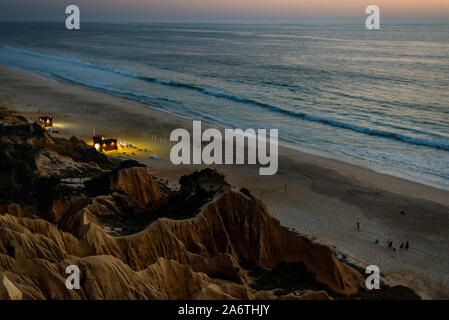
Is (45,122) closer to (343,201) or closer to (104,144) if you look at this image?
(104,144)

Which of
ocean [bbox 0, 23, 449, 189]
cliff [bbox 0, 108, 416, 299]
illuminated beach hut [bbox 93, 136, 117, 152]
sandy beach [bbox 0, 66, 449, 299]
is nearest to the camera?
cliff [bbox 0, 108, 416, 299]

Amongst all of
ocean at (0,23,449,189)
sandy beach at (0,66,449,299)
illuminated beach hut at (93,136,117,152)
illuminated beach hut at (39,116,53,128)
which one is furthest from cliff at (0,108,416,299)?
illuminated beach hut at (39,116,53,128)

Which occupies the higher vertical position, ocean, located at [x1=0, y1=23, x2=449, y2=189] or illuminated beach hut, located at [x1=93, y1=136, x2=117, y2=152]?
ocean, located at [x1=0, y1=23, x2=449, y2=189]

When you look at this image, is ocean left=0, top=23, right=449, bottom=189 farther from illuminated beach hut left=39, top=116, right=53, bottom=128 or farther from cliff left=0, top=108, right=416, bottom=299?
cliff left=0, top=108, right=416, bottom=299

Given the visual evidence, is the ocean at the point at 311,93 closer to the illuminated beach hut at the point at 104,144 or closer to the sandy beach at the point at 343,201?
the sandy beach at the point at 343,201

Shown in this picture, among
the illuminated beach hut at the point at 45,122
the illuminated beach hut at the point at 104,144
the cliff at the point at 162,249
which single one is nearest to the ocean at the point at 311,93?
the illuminated beach hut at the point at 104,144

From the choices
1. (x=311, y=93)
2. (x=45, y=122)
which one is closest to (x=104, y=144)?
(x=45, y=122)

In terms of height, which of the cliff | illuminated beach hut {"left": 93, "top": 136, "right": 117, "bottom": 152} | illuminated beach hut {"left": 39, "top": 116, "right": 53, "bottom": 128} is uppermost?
illuminated beach hut {"left": 39, "top": 116, "right": 53, "bottom": 128}
